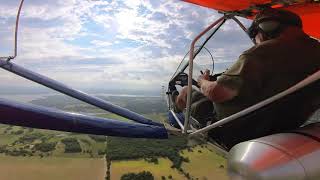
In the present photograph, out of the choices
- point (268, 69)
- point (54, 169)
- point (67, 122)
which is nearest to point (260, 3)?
point (268, 69)

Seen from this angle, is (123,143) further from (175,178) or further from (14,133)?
(14,133)

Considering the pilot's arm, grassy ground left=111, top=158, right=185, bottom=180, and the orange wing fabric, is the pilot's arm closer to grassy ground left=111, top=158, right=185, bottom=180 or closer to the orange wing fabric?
the orange wing fabric

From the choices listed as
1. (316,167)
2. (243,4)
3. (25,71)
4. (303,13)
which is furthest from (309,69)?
(25,71)

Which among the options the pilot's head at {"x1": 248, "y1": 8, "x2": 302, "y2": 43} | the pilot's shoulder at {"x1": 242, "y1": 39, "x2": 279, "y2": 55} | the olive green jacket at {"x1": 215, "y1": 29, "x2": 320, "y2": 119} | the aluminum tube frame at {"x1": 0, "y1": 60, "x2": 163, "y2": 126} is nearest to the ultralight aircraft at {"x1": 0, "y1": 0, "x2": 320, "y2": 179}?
the aluminum tube frame at {"x1": 0, "y1": 60, "x2": 163, "y2": 126}

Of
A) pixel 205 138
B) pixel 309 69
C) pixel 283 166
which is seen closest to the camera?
pixel 283 166

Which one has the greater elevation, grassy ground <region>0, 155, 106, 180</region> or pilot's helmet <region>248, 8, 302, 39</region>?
pilot's helmet <region>248, 8, 302, 39</region>

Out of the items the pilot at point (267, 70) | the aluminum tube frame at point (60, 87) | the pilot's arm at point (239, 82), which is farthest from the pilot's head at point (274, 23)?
the aluminum tube frame at point (60, 87)
